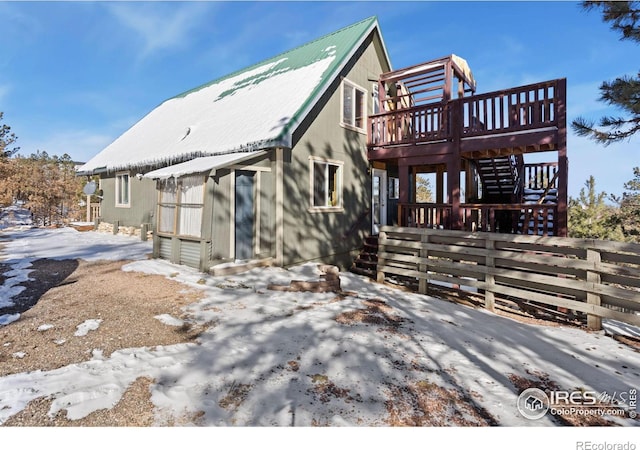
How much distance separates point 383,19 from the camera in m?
11.8

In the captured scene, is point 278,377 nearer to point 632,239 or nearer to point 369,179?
point 369,179

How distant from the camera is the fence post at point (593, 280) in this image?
550 centimetres

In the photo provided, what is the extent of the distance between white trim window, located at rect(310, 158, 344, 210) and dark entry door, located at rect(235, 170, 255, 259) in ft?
6.34

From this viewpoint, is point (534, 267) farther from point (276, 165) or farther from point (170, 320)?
point (170, 320)

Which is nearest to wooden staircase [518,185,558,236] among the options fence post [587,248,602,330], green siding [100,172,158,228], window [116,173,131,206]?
fence post [587,248,602,330]

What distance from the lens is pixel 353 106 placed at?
Answer: 11.1 meters

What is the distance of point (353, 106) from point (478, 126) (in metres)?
4.20

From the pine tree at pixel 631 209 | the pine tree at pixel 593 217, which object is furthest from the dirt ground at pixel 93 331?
the pine tree at pixel 593 217

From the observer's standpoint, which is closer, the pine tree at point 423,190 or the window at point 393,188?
the window at point 393,188

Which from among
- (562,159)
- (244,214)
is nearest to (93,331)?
(244,214)

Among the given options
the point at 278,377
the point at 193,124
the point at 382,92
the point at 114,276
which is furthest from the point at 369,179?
the point at 278,377

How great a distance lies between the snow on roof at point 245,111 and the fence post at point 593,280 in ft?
22.1

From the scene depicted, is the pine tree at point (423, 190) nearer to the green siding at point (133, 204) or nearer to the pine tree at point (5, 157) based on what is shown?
the green siding at point (133, 204)

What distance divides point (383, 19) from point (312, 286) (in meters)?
10.5
